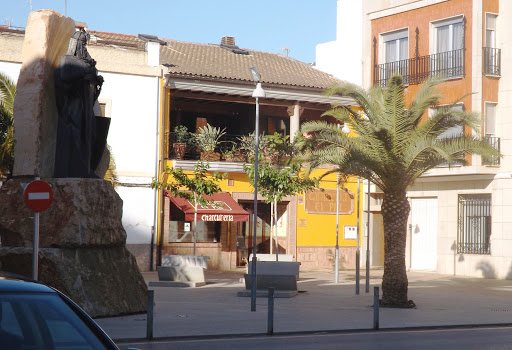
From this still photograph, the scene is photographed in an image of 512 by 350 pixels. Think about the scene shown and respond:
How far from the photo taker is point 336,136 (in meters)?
22.1

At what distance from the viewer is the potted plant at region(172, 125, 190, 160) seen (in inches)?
1325

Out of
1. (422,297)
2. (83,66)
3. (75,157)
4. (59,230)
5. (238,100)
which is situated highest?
(238,100)

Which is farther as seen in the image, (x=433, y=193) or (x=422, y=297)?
(x=433, y=193)

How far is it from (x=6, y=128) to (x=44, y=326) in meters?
23.0

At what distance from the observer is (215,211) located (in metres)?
32.3

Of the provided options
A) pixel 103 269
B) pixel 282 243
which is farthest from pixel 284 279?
pixel 282 243

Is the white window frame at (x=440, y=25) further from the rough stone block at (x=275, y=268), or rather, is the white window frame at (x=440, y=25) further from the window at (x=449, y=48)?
the rough stone block at (x=275, y=268)

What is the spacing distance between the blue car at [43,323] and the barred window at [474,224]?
3064 centimetres

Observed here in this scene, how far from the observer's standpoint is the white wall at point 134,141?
107ft

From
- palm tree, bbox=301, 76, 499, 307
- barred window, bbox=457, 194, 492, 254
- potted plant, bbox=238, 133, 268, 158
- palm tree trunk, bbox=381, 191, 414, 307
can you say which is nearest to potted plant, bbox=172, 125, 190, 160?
potted plant, bbox=238, 133, 268, 158

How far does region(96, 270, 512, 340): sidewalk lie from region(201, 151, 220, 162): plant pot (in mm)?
5940

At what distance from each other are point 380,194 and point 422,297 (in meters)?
15.2

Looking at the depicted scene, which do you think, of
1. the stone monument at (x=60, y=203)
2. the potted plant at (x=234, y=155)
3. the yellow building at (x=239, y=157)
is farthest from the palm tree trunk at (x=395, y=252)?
the potted plant at (x=234, y=155)

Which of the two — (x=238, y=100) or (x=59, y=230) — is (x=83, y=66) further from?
(x=238, y=100)
